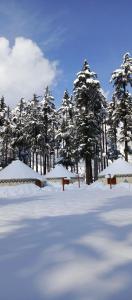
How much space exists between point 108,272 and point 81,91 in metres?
41.3

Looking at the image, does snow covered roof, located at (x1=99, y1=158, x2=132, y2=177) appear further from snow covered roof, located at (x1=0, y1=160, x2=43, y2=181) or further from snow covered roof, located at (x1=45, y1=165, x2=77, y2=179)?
snow covered roof, located at (x1=45, y1=165, x2=77, y2=179)

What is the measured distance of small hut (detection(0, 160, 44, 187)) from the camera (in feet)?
113

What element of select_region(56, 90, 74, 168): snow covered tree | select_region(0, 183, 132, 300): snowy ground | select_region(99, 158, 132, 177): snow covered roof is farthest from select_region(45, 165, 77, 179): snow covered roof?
select_region(0, 183, 132, 300): snowy ground

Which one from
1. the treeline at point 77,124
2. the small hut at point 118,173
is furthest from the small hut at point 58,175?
the small hut at point 118,173

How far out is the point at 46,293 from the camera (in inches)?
129

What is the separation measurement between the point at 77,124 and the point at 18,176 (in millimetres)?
12520

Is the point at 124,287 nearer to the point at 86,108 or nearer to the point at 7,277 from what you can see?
the point at 7,277

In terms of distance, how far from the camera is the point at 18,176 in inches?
1368

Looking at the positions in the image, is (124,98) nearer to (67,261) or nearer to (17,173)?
(17,173)

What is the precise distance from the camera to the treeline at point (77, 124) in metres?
42.3

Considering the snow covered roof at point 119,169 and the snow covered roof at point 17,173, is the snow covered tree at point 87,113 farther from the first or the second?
the snow covered roof at point 17,173

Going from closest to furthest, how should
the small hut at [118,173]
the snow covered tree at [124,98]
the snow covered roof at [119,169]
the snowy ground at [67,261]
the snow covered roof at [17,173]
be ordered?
1. the snowy ground at [67,261]
2. the snow covered roof at [17,173]
3. the small hut at [118,173]
4. the snow covered roof at [119,169]
5. the snow covered tree at [124,98]

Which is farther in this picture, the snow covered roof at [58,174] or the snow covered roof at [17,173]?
the snow covered roof at [58,174]

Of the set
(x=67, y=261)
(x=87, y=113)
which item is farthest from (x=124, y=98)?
(x=67, y=261)
